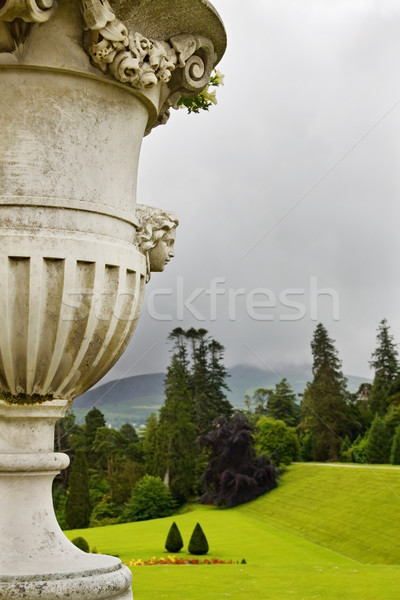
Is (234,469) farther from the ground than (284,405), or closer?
closer

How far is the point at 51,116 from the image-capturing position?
2850mm

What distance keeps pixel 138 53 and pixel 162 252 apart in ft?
3.33

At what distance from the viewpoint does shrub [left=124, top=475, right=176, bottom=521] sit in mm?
34844

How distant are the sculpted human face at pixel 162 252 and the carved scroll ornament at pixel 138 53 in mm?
789

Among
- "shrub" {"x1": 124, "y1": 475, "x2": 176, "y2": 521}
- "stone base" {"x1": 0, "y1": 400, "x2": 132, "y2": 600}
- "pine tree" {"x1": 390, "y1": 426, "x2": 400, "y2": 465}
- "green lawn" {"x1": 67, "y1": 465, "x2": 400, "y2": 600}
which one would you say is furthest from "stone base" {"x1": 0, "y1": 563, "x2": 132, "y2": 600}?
"shrub" {"x1": 124, "y1": 475, "x2": 176, "y2": 521}

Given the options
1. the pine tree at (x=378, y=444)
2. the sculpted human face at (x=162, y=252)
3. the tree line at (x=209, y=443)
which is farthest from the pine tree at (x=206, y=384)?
the sculpted human face at (x=162, y=252)

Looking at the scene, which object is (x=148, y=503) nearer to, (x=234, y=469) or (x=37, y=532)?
(x=234, y=469)

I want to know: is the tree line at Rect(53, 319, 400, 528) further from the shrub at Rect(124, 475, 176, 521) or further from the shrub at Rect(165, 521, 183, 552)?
the shrub at Rect(165, 521, 183, 552)

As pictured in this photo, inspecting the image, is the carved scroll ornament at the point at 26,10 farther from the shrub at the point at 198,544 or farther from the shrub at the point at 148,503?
the shrub at the point at 148,503

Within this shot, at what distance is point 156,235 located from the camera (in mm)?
3371

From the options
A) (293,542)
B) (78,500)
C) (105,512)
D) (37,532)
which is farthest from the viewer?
(105,512)

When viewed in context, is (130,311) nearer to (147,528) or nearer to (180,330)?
(147,528)

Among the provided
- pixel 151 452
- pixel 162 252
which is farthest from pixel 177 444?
pixel 162 252

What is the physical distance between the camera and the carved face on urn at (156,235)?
130 inches
